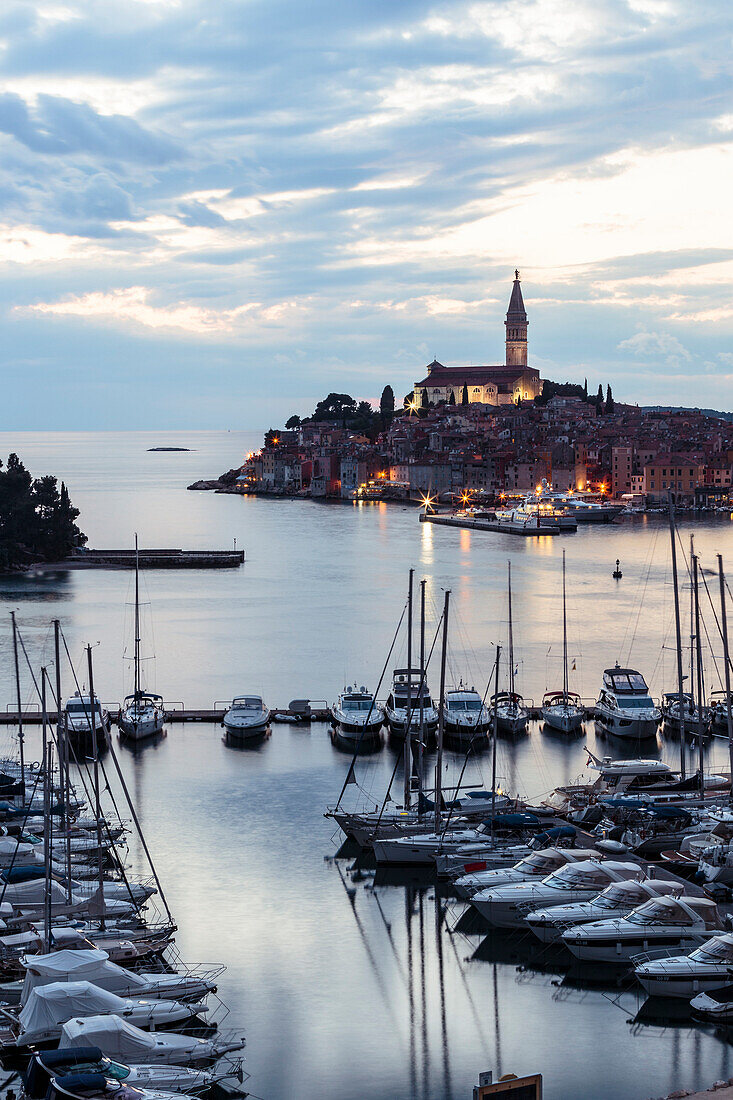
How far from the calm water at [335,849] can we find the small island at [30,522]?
2.71 meters

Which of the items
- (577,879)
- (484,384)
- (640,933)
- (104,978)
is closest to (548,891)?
(577,879)

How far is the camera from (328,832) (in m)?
11.5

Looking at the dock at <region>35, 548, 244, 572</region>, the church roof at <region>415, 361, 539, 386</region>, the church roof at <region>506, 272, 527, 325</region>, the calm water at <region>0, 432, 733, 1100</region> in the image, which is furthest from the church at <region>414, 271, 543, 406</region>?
the calm water at <region>0, 432, 733, 1100</region>

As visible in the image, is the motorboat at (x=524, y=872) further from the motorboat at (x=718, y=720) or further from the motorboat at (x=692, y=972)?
the motorboat at (x=718, y=720)

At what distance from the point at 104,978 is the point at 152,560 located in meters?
30.3

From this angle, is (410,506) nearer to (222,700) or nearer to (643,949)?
(222,700)

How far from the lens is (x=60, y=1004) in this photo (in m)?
6.69

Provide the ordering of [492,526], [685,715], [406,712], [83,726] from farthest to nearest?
[492,526] → [685,715] → [406,712] → [83,726]

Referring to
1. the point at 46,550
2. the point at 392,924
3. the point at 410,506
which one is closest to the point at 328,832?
the point at 392,924

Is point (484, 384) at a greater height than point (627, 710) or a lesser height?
greater

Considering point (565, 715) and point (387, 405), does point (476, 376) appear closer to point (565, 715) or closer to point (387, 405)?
point (387, 405)

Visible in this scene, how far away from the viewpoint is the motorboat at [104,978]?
7.06 metres

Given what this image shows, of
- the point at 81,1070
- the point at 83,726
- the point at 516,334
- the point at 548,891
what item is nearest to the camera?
the point at 81,1070

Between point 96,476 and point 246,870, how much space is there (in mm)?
92945
